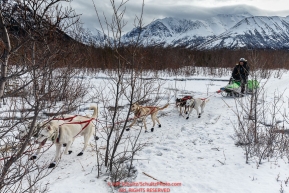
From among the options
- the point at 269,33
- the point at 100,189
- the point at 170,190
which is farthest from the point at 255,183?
the point at 269,33

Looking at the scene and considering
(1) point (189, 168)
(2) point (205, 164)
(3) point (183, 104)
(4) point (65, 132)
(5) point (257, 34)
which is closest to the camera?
(1) point (189, 168)

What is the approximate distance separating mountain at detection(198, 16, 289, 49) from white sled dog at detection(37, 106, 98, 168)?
13235cm

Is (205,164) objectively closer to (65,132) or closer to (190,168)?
(190,168)

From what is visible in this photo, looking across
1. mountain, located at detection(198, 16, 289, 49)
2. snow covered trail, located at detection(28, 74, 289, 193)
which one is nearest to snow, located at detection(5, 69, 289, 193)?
snow covered trail, located at detection(28, 74, 289, 193)

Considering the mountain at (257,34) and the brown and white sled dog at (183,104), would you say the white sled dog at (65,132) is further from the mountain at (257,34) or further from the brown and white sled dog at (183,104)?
the mountain at (257,34)

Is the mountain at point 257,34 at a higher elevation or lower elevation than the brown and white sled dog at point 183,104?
higher

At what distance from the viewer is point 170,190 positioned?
9.17 ft

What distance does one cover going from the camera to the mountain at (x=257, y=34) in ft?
447

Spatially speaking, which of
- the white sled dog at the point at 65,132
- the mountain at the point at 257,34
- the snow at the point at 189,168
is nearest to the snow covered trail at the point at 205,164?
the snow at the point at 189,168

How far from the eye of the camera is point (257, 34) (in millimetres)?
159625

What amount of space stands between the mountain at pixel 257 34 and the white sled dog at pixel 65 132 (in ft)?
434

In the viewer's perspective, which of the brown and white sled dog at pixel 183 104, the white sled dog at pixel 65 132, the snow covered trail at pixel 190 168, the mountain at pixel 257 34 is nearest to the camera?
the snow covered trail at pixel 190 168

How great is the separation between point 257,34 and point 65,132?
181426mm

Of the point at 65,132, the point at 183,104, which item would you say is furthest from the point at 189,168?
the point at 183,104
